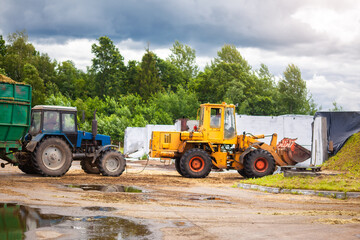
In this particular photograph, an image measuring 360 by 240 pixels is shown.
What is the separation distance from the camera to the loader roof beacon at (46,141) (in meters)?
18.0

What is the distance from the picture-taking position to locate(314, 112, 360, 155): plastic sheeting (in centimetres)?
2444

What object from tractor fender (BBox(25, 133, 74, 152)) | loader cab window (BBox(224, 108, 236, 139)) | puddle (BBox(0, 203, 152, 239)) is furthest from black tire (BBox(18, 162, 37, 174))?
puddle (BBox(0, 203, 152, 239))

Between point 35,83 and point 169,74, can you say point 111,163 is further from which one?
point 169,74

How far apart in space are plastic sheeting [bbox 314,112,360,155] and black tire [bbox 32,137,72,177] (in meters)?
13.0

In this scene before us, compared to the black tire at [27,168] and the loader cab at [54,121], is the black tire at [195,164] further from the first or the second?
the black tire at [27,168]

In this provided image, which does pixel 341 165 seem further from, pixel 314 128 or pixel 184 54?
pixel 184 54

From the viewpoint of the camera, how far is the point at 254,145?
22.2 meters

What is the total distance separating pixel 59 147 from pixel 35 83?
57.6 m

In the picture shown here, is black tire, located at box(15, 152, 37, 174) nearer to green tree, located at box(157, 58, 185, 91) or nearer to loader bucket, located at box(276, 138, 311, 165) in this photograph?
loader bucket, located at box(276, 138, 311, 165)

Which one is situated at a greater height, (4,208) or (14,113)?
(14,113)

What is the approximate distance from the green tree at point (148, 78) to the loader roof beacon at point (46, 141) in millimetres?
55228

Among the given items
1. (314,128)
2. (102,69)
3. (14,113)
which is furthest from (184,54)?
(14,113)

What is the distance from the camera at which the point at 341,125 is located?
24.8 meters

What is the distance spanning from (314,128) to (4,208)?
17467 mm
